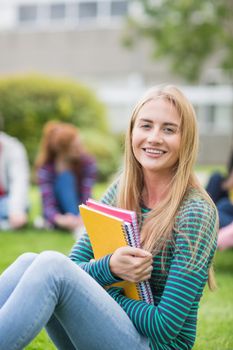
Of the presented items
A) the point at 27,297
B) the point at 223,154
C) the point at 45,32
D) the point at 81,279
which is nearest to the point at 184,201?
the point at 81,279

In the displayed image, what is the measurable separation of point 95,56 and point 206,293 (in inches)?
761

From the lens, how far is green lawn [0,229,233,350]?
3188mm

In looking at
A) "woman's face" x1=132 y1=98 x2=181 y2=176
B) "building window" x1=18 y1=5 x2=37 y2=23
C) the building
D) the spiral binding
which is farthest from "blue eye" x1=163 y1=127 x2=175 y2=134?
"building window" x1=18 y1=5 x2=37 y2=23

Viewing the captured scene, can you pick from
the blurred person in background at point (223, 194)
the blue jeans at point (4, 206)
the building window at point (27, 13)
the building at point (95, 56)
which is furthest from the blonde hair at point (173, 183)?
the building window at point (27, 13)

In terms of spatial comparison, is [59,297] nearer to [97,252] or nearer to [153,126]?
[97,252]

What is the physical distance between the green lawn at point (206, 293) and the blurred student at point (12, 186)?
208 millimetres

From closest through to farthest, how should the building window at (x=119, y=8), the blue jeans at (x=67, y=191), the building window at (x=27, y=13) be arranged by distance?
the blue jeans at (x=67, y=191), the building window at (x=119, y=8), the building window at (x=27, y=13)

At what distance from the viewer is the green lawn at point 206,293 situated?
3.19 meters

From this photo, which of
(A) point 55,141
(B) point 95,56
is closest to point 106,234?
(A) point 55,141

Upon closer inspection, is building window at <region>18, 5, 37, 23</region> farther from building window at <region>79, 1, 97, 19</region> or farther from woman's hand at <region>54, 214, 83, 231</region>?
woman's hand at <region>54, 214, 83, 231</region>

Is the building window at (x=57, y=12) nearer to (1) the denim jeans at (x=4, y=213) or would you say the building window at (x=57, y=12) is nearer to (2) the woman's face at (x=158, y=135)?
(1) the denim jeans at (x=4, y=213)

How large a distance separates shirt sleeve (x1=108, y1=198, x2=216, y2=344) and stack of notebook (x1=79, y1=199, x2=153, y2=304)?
6 centimetres

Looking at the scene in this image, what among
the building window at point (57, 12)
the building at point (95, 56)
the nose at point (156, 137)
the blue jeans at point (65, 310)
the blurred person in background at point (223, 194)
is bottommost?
the building at point (95, 56)

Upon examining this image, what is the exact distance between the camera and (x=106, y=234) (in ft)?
7.52
